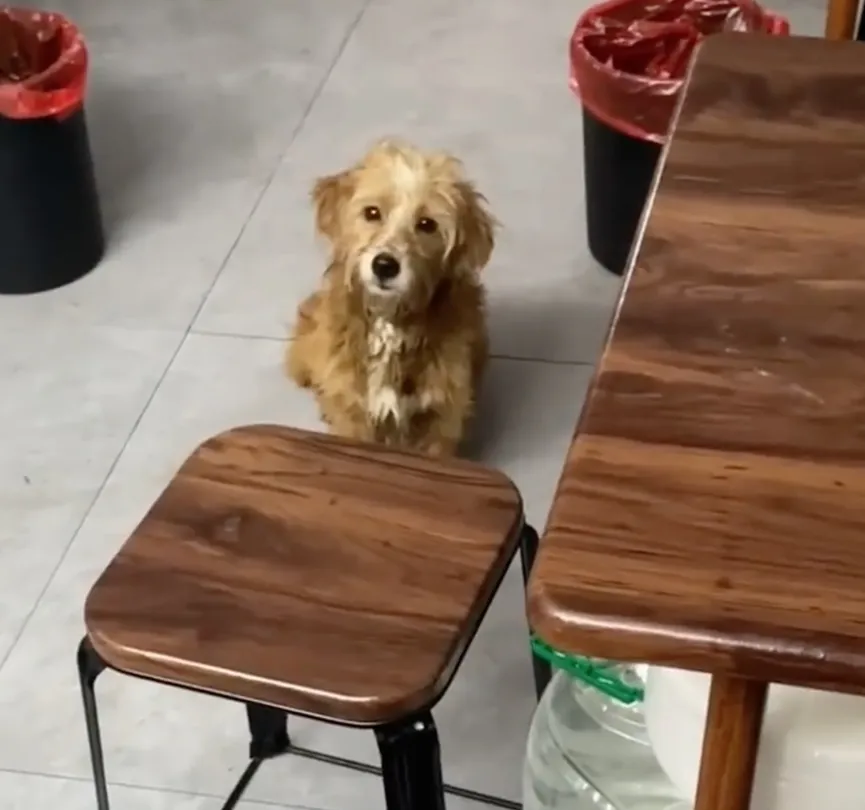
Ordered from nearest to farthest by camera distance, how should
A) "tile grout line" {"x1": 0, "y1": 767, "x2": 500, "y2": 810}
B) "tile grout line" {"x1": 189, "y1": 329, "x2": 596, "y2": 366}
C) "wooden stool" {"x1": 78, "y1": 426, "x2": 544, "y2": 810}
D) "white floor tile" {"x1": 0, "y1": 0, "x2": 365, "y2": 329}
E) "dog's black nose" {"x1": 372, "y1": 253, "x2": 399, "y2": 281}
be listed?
"wooden stool" {"x1": 78, "y1": 426, "x2": 544, "y2": 810}, "tile grout line" {"x1": 0, "y1": 767, "x2": 500, "y2": 810}, "dog's black nose" {"x1": 372, "y1": 253, "x2": 399, "y2": 281}, "tile grout line" {"x1": 189, "y1": 329, "x2": 596, "y2": 366}, "white floor tile" {"x1": 0, "y1": 0, "x2": 365, "y2": 329}

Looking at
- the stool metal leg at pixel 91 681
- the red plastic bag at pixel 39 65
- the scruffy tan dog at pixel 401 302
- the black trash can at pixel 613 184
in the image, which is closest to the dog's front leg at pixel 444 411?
the scruffy tan dog at pixel 401 302

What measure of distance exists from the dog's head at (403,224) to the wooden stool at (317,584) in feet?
1.55

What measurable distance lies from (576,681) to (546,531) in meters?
0.62

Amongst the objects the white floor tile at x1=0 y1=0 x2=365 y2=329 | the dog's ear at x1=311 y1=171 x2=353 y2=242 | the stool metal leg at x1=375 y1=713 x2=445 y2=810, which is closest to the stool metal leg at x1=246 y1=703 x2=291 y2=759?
the stool metal leg at x1=375 y1=713 x2=445 y2=810

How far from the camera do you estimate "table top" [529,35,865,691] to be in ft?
2.10

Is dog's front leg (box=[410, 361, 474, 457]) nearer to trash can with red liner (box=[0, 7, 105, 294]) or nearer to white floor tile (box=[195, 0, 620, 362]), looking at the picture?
white floor tile (box=[195, 0, 620, 362])

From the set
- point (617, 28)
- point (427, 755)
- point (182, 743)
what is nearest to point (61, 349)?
point (182, 743)

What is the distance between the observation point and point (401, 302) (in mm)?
1724

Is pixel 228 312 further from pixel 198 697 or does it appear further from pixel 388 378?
pixel 198 697

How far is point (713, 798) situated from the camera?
729 mm

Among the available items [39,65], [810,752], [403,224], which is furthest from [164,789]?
[39,65]

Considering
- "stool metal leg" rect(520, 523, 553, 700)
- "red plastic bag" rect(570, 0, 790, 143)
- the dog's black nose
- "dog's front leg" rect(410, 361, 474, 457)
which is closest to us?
"stool metal leg" rect(520, 523, 553, 700)

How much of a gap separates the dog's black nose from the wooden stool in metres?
0.46

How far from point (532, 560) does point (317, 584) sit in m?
0.19
